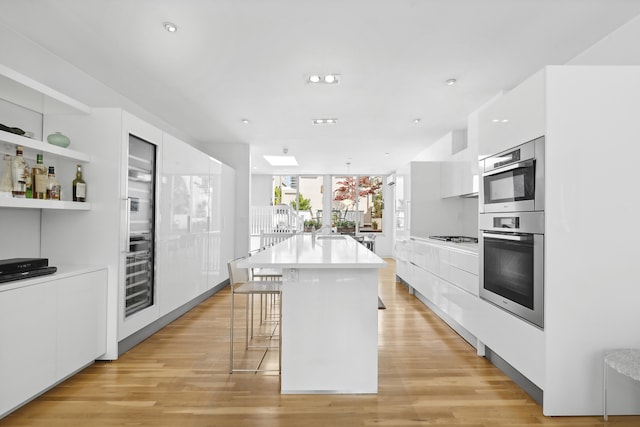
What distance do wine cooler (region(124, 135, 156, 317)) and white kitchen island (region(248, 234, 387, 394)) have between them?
4.83 feet

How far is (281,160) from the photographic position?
832 cm

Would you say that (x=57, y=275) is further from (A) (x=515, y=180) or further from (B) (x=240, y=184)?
(B) (x=240, y=184)

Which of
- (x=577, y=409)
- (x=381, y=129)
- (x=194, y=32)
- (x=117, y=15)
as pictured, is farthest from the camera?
(x=381, y=129)

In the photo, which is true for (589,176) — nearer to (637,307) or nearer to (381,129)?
(637,307)

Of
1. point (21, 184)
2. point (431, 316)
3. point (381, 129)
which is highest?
point (381, 129)

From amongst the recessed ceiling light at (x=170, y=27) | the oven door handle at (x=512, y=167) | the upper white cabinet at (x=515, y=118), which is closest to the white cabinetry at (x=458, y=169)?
the upper white cabinet at (x=515, y=118)

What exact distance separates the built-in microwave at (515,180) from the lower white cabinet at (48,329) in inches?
116

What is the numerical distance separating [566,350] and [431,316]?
2.22m

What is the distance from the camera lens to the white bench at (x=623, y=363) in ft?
5.55

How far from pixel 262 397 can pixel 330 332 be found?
579 mm

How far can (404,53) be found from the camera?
289cm

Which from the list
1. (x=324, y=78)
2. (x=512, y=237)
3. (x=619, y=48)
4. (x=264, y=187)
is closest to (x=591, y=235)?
(x=512, y=237)

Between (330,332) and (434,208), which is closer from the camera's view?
(330,332)

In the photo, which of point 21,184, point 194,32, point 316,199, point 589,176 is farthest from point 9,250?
point 316,199
